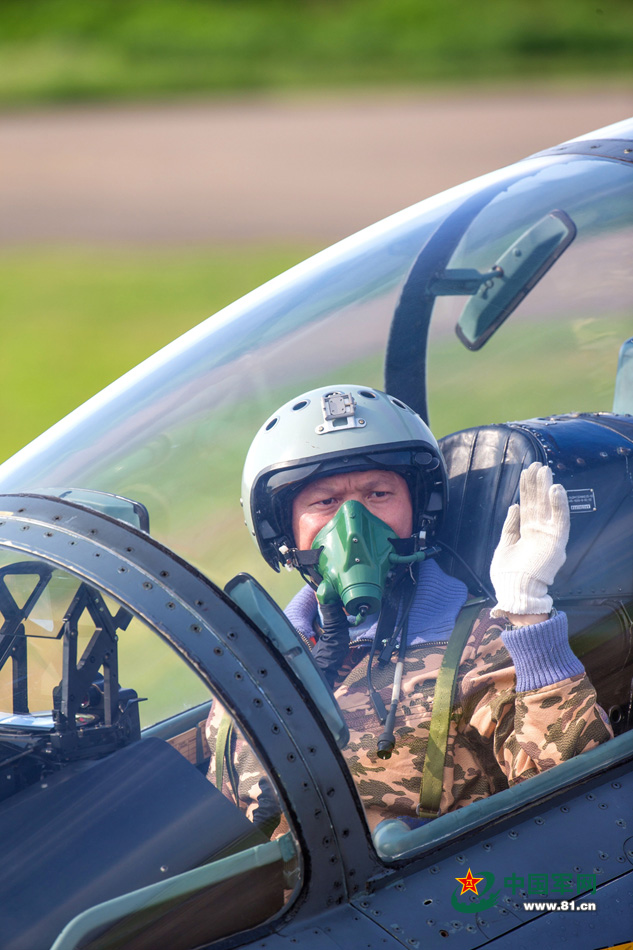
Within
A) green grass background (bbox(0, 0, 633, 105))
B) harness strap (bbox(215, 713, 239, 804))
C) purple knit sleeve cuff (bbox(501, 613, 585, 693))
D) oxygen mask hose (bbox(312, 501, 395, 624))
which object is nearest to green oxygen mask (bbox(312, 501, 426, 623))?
oxygen mask hose (bbox(312, 501, 395, 624))

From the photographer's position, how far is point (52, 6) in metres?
17.8

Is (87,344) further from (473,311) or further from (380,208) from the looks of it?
(473,311)

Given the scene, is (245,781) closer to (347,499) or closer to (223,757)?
(223,757)

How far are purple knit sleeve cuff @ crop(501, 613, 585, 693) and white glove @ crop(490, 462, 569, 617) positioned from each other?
0.04m

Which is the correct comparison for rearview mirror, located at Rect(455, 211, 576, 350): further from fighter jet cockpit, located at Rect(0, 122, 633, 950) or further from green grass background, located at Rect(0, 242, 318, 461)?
green grass background, located at Rect(0, 242, 318, 461)

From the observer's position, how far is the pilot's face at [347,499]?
193 cm

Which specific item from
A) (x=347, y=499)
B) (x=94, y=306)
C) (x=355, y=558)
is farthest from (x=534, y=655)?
(x=94, y=306)

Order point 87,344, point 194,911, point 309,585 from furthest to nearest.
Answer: point 87,344, point 309,585, point 194,911

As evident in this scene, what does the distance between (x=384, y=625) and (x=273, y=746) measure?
0.32 meters

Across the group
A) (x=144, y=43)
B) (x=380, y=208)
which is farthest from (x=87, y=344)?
(x=144, y=43)

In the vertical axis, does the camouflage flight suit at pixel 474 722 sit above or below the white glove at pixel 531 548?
below

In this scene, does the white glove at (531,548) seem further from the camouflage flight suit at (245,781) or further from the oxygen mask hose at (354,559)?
the camouflage flight suit at (245,781)

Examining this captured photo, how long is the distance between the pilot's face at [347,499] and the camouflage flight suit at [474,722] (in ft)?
0.92

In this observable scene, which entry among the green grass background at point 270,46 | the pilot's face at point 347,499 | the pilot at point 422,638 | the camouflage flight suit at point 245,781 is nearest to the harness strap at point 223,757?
the camouflage flight suit at point 245,781
